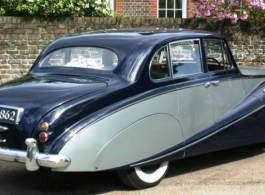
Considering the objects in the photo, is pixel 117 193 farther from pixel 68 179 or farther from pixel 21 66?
pixel 21 66

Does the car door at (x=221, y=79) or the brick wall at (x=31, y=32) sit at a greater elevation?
the car door at (x=221, y=79)

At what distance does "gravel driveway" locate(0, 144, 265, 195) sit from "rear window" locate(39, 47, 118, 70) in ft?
4.20

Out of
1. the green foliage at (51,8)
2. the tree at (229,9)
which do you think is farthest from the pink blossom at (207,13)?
the green foliage at (51,8)

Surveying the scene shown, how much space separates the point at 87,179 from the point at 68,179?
0.21 metres

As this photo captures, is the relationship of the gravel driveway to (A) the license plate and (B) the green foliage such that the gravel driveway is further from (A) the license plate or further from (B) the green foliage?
(B) the green foliage

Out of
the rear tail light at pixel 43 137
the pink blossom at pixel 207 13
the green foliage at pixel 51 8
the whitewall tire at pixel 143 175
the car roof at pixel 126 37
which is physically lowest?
the whitewall tire at pixel 143 175

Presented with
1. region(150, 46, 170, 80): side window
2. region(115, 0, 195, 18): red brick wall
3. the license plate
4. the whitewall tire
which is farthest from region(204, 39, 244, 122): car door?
region(115, 0, 195, 18): red brick wall

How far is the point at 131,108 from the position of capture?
6.81 metres

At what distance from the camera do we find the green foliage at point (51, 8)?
50.8 feet

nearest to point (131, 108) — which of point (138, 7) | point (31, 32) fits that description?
point (31, 32)

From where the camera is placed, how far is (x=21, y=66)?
50.7 ft

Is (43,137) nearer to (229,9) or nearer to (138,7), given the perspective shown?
(229,9)

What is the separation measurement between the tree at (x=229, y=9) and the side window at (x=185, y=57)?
8059 millimetres

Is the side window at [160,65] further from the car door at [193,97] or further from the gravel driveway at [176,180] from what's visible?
the gravel driveway at [176,180]
